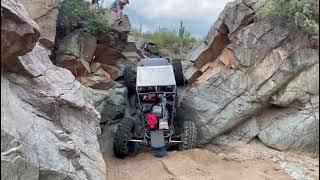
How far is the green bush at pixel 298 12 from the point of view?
7.41 metres

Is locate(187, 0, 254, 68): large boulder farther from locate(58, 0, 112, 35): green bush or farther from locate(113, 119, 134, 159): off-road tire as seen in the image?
locate(113, 119, 134, 159): off-road tire

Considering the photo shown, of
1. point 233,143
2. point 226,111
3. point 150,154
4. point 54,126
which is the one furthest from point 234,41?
point 54,126

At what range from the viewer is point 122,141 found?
886 centimetres

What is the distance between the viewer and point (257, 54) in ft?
29.7

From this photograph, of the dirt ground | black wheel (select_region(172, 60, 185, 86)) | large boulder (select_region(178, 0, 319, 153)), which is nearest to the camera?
the dirt ground

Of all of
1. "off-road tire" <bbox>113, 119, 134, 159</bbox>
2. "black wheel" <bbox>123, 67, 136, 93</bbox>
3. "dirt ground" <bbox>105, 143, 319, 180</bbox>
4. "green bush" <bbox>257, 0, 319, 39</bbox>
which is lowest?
"dirt ground" <bbox>105, 143, 319, 180</bbox>

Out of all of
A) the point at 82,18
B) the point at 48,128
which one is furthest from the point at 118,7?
the point at 48,128

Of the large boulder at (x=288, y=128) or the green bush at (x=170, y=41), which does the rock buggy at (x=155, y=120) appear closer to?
the large boulder at (x=288, y=128)

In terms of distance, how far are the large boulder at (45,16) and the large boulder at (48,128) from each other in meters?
3.13

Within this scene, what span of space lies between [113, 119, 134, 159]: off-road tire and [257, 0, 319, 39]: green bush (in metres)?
3.36

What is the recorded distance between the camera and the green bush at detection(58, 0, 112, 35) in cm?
1050

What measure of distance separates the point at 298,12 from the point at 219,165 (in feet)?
9.72

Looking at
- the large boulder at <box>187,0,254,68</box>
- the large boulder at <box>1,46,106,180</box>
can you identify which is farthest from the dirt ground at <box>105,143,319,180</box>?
the large boulder at <box>187,0,254,68</box>

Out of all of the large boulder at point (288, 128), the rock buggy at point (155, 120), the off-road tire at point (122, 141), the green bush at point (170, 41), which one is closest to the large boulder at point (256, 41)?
the large boulder at point (288, 128)
